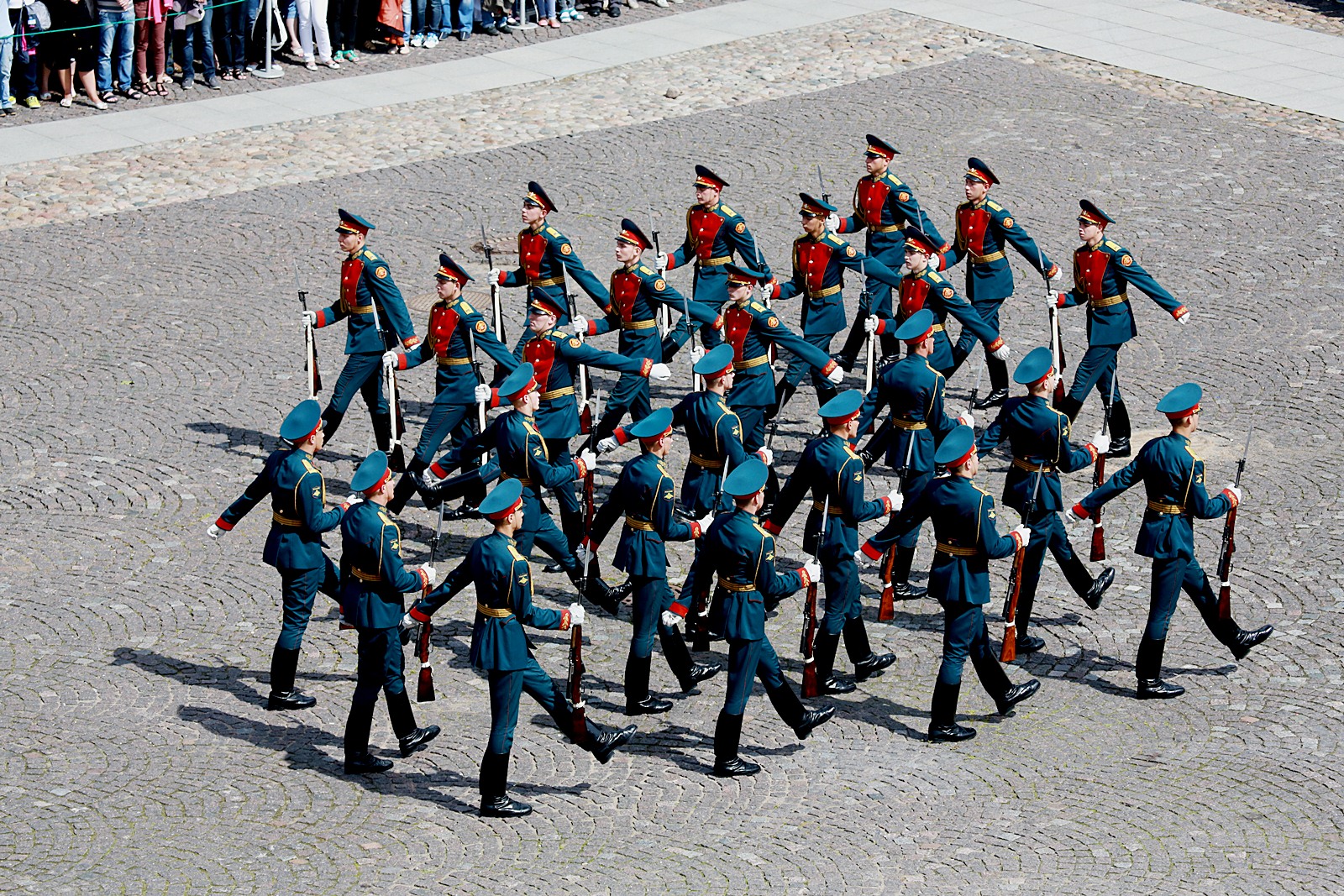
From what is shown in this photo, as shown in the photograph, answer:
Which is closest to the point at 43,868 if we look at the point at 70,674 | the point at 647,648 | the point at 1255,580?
the point at 70,674

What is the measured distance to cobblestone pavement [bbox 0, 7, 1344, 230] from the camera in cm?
2067

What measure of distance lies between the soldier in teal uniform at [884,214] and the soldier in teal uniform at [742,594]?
6.20 m

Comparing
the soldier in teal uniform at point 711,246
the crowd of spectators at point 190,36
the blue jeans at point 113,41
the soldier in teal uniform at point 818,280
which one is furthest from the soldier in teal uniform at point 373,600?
the blue jeans at point 113,41

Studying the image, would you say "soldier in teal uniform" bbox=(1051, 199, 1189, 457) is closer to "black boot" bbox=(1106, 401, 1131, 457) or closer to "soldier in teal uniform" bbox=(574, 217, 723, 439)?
"black boot" bbox=(1106, 401, 1131, 457)

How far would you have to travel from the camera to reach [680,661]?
12.0 m

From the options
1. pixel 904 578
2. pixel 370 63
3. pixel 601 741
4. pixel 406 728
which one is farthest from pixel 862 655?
pixel 370 63

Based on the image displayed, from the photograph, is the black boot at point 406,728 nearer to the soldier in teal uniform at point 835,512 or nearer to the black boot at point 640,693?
the black boot at point 640,693

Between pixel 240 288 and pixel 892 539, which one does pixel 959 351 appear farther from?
pixel 240 288

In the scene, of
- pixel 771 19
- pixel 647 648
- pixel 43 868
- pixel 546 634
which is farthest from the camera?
pixel 771 19

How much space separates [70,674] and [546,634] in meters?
2.94

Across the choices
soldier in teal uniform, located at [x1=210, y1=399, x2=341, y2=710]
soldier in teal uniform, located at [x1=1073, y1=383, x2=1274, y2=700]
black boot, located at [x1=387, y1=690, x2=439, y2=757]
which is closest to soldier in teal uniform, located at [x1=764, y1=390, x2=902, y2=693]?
soldier in teal uniform, located at [x1=1073, y1=383, x2=1274, y2=700]

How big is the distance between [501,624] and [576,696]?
778mm

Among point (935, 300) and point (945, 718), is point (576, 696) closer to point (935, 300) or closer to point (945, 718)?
point (945, 718)

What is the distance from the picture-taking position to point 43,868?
990 cm
